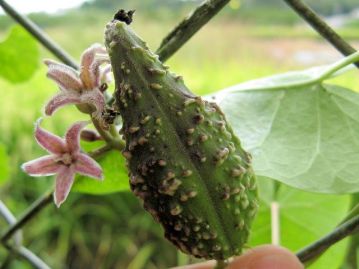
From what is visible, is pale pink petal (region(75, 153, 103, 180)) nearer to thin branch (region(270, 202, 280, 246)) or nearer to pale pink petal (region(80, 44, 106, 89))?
pale pink petal (region(80, 44, 106, 89))

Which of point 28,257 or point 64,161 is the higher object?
point 64,161

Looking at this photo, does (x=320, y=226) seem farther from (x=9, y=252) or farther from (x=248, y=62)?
(x=248, y=62)

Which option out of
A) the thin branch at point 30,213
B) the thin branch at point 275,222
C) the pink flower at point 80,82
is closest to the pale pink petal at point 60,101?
the pink flower at point 80,82

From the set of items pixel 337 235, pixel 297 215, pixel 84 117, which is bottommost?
pixel 84 117

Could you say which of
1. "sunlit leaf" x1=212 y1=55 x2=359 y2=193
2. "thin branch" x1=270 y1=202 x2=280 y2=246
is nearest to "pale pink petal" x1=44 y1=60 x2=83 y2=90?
"sunlit leaf" x1=212 y1=55 x2=359 y2=193

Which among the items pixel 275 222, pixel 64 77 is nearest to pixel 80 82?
pixel 64 77

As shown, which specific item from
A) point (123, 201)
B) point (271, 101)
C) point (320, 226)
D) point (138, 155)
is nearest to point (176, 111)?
point (138, 155)

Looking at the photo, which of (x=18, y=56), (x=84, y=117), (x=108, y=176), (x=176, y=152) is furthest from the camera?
(x=84, y=117)

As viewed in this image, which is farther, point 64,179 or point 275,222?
point 275,222

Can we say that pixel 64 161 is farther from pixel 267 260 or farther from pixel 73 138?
pixel 267 260
